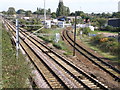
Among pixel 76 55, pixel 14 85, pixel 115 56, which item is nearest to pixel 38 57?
pixel 76 55

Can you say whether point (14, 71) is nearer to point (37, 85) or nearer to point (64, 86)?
point (37, 85)

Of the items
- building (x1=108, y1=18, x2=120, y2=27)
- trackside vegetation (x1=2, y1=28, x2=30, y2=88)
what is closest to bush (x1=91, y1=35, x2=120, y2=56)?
trackside vegetation (x1=2, y1=28, x2=30, y2=88)

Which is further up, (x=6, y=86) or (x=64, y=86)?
(x=6, y=86)

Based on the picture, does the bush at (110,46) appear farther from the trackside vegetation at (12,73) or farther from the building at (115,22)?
Result: the building at (115,22)

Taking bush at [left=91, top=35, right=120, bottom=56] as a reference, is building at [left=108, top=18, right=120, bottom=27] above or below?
above

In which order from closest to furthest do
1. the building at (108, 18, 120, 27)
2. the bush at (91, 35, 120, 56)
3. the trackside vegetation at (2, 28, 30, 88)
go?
the trackside vegetation at (2, 28, 30, 88) → the bush at (91, 35, 120, 56) → the building at (108, 18, 120, 27)

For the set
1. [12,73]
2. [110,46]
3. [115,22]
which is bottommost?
[110,46]

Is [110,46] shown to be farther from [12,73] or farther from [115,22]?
[115,22]

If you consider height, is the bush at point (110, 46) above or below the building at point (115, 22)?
below

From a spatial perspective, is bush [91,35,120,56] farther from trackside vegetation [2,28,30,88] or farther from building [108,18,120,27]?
building [108,18,120,27]

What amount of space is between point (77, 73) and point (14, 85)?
6.42 m

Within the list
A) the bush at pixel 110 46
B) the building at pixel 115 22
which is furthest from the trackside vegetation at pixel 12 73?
the building at pixel 115 22

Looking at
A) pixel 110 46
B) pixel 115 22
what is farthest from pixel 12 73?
pixel 115 22

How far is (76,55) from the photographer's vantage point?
21562mm
